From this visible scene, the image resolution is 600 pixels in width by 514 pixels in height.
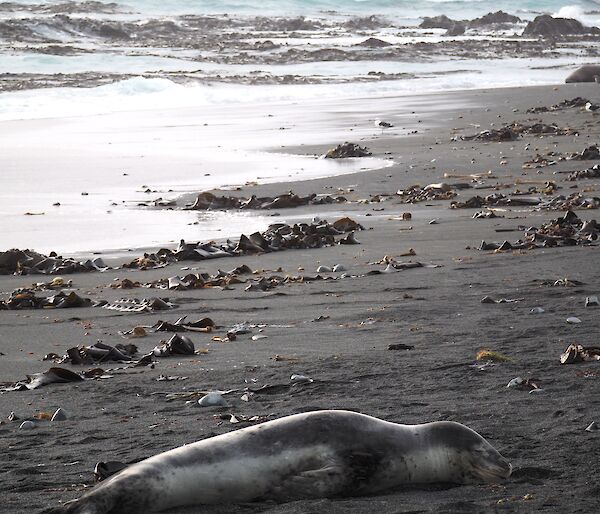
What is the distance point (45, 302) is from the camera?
22.9 feet

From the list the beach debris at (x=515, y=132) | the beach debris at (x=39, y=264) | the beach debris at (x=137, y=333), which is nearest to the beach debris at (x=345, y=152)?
the beach debris at (x=515, y=132)

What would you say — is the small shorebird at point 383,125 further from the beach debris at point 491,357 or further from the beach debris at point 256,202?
the beach debris at point 491,357

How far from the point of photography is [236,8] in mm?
59344

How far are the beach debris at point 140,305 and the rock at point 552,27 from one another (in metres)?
47.5

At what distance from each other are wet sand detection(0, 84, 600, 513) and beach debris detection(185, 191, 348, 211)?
5.75 ft

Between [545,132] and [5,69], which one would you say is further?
[5,69]

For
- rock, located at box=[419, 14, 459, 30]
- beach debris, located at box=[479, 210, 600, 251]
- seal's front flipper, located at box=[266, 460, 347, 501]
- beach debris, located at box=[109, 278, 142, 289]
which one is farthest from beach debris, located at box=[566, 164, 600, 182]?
rock, located at box=[419, 14, 459, 30]

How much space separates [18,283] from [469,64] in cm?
2918

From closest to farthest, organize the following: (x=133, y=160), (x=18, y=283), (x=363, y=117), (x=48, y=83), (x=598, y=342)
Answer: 1. (x=598, y=342)
2. (x=18, y=283)
3. (x=133, y=160)
4. (x=363, y=117)
5. (x=48, y=83)

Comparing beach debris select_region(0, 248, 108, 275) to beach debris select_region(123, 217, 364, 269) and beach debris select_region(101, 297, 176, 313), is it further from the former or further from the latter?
beach debris select_region(101, 297, 176, 313)

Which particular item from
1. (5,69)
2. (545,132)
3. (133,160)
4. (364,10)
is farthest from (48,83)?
(364,10)

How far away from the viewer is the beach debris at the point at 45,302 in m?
6.90

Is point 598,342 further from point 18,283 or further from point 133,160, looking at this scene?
point 133,160

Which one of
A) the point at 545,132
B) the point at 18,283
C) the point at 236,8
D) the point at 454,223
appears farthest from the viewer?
the point at 236,8
